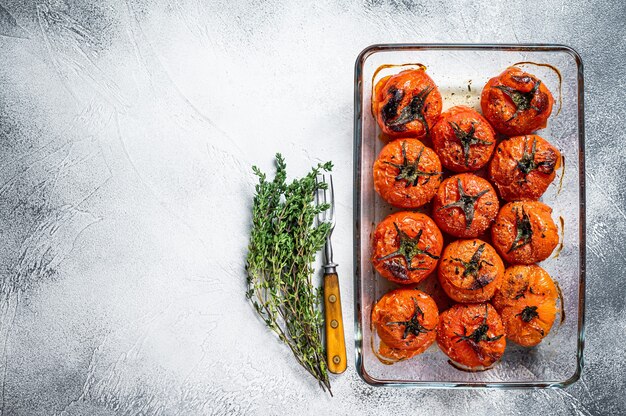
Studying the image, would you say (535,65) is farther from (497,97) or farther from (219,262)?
(219,262)

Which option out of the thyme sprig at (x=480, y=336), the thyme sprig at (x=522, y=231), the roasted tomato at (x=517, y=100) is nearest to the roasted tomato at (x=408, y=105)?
the roasted tomato at (x=517, y=100)

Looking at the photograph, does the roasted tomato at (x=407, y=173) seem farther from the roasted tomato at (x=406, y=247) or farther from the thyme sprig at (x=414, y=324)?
the thyme sprig at (x=414, y=324)

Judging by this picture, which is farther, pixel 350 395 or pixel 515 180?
pixel 350 395

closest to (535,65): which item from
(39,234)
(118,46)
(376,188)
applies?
(376,188)

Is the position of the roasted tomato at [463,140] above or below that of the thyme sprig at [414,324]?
above

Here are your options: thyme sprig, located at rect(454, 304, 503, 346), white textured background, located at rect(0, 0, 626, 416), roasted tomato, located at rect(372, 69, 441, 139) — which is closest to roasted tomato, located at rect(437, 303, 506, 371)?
thyme sprig, located at rect(454, 304, 503, 346)

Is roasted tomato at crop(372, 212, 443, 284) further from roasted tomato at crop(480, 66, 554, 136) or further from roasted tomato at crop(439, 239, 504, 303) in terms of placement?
roasted tomato at crop(480, 66, 554, 136)

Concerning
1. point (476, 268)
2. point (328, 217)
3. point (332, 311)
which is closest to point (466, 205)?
point (476, 268)
